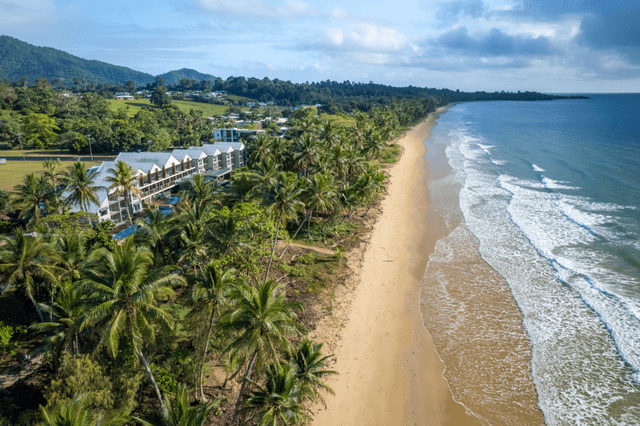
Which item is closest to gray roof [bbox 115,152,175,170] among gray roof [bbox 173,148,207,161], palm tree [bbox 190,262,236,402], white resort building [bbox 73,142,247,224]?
white resort building [bbox 73,142,247,224]

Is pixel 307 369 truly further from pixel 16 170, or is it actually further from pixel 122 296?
pixel 16 170

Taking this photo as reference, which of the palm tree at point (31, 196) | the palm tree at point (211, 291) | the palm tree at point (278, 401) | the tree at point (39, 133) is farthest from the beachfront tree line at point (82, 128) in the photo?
the palm tree at point (278, 401)

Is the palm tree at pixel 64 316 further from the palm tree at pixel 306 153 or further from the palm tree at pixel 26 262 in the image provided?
the palm tree at pixel 306 153

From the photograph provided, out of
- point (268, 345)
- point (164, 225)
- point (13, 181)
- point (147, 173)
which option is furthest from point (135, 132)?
point (268, 345)

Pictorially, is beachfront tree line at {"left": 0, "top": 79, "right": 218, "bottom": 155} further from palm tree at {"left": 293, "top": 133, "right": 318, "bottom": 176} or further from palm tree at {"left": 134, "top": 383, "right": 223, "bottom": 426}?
palm tree at {"left": 134, "top": 383, "right": 223, "bottom": 426}

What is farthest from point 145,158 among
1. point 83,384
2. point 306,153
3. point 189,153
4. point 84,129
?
point 84,129

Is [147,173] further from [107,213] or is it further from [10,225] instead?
[10,225]
